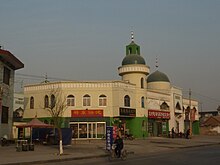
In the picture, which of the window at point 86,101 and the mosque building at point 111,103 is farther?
the window at point 86,101

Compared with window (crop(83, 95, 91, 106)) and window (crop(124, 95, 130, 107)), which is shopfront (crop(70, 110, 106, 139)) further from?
window (crop(124, 95, 130, 107))

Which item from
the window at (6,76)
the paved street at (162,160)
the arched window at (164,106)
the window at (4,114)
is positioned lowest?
the paved street at (162,160)

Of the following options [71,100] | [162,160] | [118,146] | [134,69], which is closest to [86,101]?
[71,100]

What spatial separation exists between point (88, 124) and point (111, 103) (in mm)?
4196

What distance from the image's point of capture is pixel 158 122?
57031mm

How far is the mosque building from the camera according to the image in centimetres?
4734

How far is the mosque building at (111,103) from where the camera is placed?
155ft

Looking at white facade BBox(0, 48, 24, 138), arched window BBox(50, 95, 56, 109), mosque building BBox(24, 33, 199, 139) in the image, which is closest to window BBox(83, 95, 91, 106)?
mosque building BBox(24, 33, 199, 139)

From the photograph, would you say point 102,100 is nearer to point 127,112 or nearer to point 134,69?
point 127,112

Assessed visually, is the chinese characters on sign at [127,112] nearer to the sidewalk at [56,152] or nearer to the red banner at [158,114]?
the red banner at [158,114]

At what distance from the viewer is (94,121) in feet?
156

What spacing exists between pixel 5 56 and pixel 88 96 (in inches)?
695

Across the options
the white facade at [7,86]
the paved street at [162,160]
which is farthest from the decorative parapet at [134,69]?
the paved street at [162,160]

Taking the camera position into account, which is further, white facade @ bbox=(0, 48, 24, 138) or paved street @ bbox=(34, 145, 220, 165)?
white facade @ bbox=(0, 48, 24, 138)
